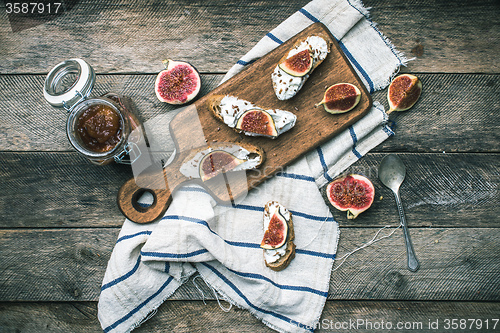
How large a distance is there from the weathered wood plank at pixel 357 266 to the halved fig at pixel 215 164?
1.00 m

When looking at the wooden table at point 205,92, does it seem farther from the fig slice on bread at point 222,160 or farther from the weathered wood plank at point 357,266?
the fig slice on bread at point 222,160

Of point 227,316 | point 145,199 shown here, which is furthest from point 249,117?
point 227,316

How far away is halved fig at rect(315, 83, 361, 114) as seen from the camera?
2559 mm

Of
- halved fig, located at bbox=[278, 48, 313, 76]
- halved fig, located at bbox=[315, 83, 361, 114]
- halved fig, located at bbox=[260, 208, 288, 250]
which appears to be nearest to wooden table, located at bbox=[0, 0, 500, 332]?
halved fig, located at bbox=[315, 83, 361, 114]

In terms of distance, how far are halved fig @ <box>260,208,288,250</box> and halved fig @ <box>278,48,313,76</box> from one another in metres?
1.18

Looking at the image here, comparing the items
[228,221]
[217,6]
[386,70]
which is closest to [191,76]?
[217,6]

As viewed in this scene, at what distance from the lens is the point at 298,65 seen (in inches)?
101

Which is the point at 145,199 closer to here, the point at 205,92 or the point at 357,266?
the point at 205,92

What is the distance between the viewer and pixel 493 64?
2.74m

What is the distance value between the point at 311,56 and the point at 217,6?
39.9 inches

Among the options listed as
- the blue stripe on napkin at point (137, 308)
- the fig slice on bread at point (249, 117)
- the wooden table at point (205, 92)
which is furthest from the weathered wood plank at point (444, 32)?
the blue stripe on napkin at point (137, 308)

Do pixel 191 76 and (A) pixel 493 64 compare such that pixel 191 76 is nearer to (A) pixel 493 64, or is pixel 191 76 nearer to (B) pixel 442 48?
(B) pixel 442 48

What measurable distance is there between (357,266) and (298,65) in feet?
6.00

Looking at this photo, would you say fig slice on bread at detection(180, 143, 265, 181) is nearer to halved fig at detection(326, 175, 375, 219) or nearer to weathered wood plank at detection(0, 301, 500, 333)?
halved fig at detection(326, 175, 375, 219)
